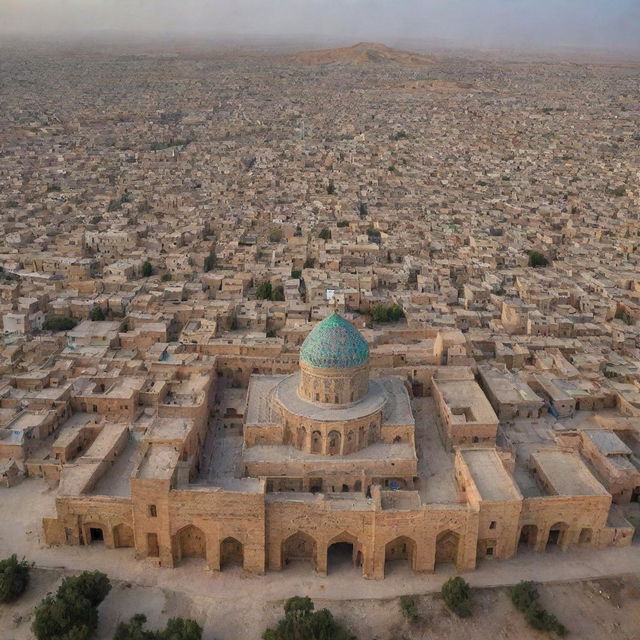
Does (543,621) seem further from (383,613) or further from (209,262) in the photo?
(209,262)

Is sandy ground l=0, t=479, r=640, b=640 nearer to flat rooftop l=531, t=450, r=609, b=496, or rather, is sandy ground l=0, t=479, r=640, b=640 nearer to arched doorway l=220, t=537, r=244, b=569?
arched doorway l=220, t=537, r=244, b=569

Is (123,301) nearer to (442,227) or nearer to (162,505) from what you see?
(162,505)

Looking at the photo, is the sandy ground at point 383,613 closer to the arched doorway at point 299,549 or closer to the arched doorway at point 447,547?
the arched doorway at point 447,547

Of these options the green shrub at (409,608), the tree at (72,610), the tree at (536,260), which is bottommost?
the tree at (536,260)

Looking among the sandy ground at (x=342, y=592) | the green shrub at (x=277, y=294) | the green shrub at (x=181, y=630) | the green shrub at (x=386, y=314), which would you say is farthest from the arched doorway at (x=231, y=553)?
the green shrub at (x=277, y=294)

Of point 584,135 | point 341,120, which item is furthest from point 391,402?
point 341,120

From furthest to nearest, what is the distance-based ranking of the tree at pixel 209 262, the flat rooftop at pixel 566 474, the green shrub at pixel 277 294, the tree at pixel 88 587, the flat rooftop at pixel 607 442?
the tree at pixel 209 262
the green shrub at pixel 277 294
the flat rooftop at pixel 607 442
the flat rooftop at pixel 566 474
the tree at pixel 88 587
